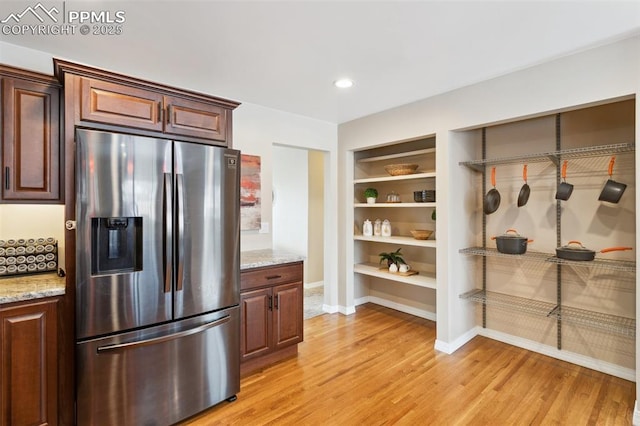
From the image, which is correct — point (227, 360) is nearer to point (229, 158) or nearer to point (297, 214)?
point (229, 158)

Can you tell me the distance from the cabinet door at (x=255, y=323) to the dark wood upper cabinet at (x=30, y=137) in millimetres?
1491

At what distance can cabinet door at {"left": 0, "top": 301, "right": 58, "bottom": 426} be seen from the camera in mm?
1692

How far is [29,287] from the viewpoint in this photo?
6.05ft

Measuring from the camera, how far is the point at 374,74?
268cm

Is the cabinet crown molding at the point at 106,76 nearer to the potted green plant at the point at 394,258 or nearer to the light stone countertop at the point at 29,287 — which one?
the light stone countertop at the point at 29,287

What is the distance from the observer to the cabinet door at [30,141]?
190 cm

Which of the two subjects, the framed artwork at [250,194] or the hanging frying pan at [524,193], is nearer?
the hanging frying pan at [524,193]

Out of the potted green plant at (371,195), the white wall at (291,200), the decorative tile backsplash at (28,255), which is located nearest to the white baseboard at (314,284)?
the white wall at (291,200)

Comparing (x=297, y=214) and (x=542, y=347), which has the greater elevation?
(x=297, y=214)

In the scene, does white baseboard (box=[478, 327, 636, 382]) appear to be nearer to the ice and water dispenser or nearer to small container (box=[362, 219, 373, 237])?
small container (box=[362, 219, 373, 237])

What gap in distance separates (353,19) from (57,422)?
2.89 metres

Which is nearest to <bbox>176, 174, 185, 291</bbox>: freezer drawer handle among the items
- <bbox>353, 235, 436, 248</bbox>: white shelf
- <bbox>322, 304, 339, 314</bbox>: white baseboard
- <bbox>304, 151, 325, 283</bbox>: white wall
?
<bbox>353, 235, 436, 248</bbox>: white shelf

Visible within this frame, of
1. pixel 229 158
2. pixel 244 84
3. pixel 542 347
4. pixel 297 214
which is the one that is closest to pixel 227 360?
pixel 229 158

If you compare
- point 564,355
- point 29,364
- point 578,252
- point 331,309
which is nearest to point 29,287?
point 29,364
